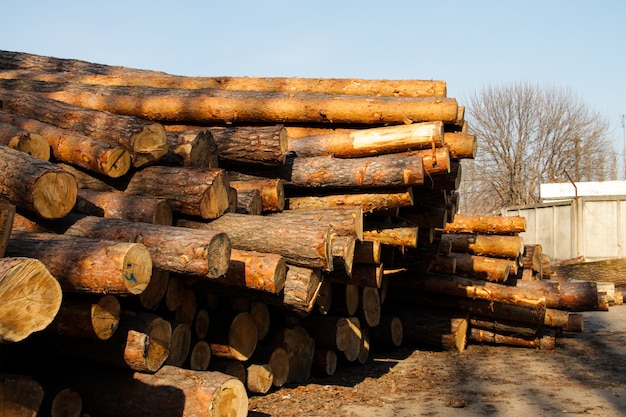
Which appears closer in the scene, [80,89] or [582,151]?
[80,89]

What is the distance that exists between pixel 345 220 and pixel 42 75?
615cm

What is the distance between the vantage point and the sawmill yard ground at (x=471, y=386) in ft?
23.1

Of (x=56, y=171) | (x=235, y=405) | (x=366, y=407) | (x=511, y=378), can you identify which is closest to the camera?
(x=235, y=405)

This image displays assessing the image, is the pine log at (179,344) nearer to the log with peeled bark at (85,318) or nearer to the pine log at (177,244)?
the pine log at (177,244)

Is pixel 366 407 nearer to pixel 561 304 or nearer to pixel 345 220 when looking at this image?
pixel 345 220

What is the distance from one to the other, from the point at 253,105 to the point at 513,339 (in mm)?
5753

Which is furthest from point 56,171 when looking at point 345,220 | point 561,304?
point 561,304

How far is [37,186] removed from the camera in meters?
5.71

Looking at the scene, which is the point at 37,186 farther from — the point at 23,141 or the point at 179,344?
the point at 179,344

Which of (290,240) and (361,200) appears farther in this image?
(361,200)

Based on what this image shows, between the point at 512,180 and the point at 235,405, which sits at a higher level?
the point at 512,180

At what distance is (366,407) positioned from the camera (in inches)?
283

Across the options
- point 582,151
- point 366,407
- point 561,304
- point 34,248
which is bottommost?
point 366,407

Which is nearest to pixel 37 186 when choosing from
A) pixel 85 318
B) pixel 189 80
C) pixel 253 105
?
pixel 85 318
